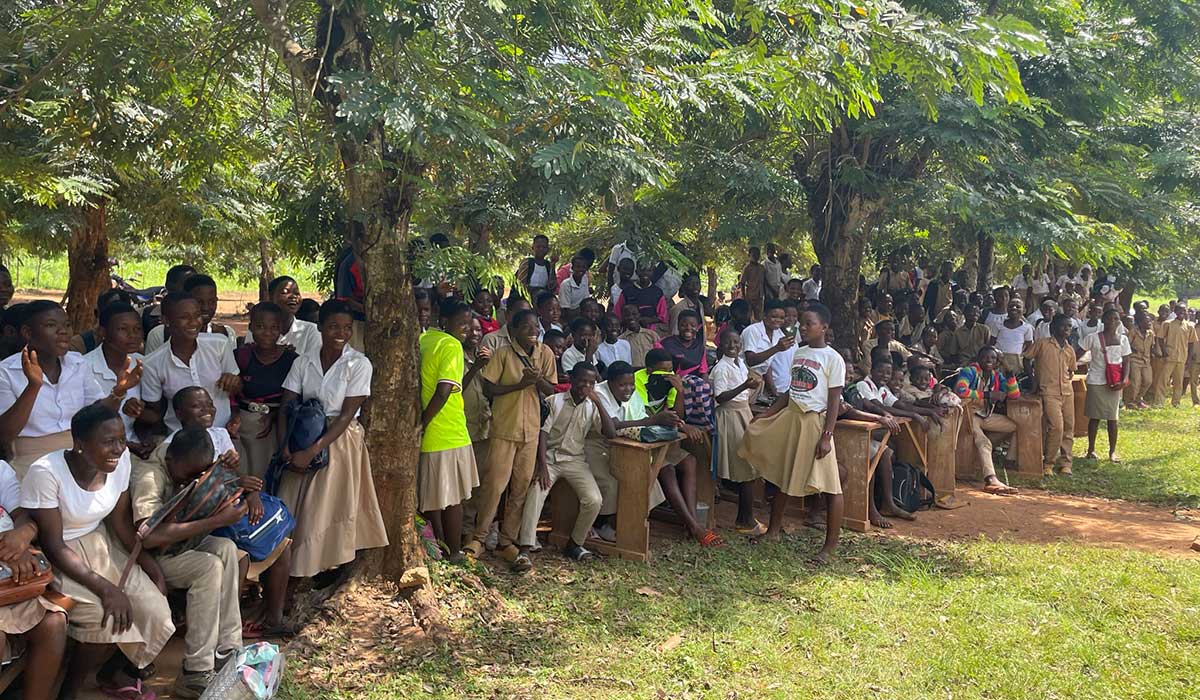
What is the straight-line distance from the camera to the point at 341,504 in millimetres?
5273

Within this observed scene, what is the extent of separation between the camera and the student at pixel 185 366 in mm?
5066

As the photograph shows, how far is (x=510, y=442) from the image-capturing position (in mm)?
6590

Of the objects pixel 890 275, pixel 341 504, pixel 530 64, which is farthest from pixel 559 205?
pixel 890 275

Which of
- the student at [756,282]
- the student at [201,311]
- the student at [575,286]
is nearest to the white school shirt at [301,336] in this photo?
the student at [201,311]

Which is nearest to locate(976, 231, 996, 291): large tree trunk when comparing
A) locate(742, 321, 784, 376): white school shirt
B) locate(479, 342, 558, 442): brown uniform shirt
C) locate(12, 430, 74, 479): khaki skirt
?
locate(742, 321, 784, 376): white school shirt

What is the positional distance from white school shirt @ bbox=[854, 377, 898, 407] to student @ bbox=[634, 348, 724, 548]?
2.03m

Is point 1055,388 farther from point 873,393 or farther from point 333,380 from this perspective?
point 333,380

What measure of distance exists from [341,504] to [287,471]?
349 mm

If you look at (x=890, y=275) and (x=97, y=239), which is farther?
(x=890, y=275)

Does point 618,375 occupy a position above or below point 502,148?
below

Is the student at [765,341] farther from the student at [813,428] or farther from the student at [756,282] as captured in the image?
the student at [756,282]

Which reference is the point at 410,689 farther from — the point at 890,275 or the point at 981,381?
the point at 890,275

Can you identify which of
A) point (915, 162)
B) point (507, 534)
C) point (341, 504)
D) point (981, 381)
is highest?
point (915, 162)

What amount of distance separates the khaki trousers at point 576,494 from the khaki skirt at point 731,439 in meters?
1.31
